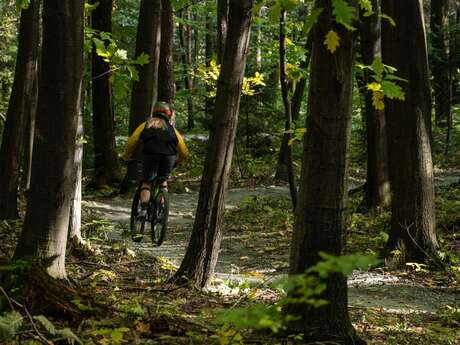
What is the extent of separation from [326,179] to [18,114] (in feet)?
23.8

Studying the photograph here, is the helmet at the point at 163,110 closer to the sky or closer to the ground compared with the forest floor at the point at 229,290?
closer to the sky

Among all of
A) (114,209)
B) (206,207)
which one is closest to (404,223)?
(206,207)

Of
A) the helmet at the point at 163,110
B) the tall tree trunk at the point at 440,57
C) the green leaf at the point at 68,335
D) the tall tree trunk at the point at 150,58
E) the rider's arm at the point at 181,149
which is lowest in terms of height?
the green leaf at the point at 68,335

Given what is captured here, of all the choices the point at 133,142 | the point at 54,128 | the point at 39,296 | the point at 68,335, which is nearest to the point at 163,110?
the point at 133,142

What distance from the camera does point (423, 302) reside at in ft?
22.2

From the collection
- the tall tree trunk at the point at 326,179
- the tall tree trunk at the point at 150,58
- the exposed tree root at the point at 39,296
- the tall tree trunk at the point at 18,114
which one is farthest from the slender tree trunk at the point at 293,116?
the exposed tree root at the point at 39,296

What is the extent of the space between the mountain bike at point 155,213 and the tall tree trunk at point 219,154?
2.92 metres

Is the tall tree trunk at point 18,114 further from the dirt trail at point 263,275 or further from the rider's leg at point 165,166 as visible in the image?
the rider's leg at point 165,166

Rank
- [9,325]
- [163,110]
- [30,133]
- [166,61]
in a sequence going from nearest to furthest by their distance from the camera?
[9,325] < [163,110] < [30,133] < [166,61]

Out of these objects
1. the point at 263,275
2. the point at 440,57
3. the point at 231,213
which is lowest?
the point at 263,275

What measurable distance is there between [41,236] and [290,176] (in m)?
7.08

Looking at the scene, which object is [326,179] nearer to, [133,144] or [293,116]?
[133,144]

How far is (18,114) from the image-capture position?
32.7 ft

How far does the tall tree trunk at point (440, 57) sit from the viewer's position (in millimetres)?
21734
